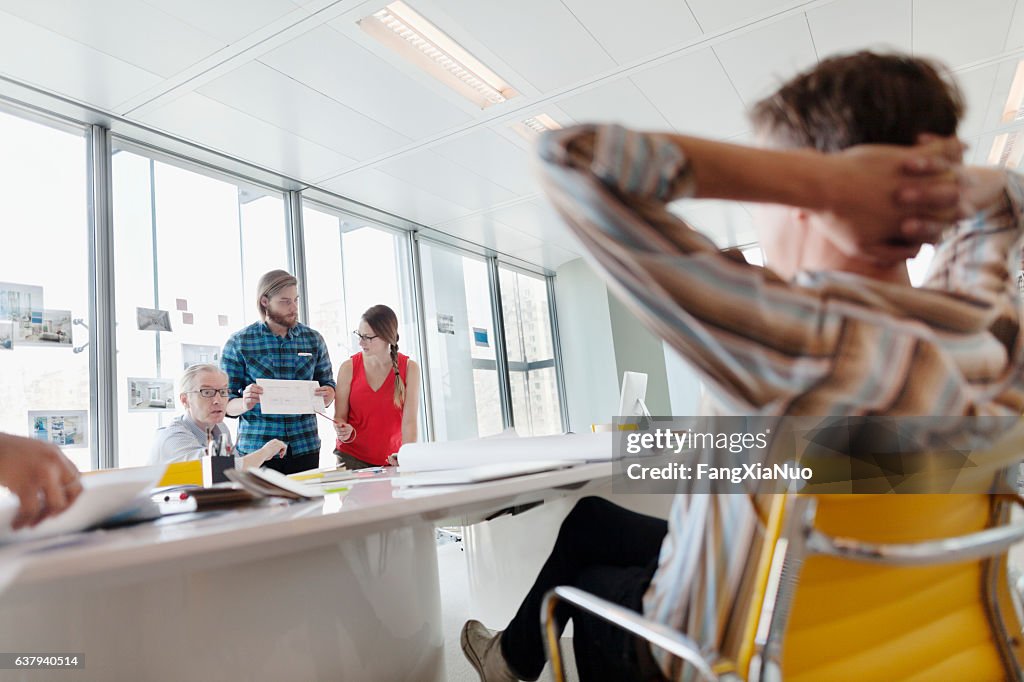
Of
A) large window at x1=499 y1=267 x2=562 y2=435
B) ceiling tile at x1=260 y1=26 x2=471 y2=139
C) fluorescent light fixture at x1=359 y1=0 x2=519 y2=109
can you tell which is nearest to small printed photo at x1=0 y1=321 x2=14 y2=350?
ceiling tile at x1=260 y1=26 x2=471 y2=139

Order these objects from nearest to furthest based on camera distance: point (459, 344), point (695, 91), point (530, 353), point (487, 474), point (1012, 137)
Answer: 1. point (487, 474)
2. point (695, 91)
3. point (1012, 137)
4. point (459, 344)
5. point (530, 353)

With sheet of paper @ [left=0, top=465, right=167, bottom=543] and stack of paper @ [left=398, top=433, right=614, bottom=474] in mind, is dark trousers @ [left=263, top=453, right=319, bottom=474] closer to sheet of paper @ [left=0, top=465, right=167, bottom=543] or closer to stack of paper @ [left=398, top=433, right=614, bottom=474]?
stack of paper @ [left=398, top=433, right=614, bottom=474]

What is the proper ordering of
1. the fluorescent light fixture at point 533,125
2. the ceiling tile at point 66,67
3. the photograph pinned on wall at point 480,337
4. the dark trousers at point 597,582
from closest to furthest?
→ the dark trousers at point 597,582
the ceiling tile at point 66,67
the fluorescent light fixture at point 533,125
the photograph pinned on wall at point 480,337

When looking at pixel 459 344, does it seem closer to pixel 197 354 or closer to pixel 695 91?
pixel 197 354

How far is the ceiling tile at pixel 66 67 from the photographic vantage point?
287cm

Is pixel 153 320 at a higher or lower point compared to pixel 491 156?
lower

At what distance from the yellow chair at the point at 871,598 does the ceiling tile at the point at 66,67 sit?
11.1ft

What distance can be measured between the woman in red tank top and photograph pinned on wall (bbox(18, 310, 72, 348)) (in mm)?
1373

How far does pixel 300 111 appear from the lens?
3.77 metres

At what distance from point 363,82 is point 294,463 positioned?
2049 mm

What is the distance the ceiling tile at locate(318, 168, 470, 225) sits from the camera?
4.80 meters

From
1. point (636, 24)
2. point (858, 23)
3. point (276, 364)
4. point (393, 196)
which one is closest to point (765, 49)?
point (858, 23)

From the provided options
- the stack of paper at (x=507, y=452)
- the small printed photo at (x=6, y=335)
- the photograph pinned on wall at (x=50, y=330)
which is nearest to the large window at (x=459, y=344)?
the photograph pinned on wall at (x=50, y=330)

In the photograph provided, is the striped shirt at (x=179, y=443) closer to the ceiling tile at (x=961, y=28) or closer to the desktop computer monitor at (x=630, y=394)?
the desktop computer monitor at (x=630, y=394)
